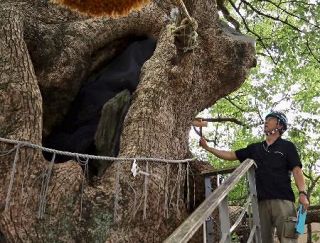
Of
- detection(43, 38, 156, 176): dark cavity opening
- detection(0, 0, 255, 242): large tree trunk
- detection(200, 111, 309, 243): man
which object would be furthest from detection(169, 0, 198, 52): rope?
detection(200, 111, 309, 243): man

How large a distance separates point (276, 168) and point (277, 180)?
0.11 m

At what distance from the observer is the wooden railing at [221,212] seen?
1.63 meters

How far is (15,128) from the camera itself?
304cm

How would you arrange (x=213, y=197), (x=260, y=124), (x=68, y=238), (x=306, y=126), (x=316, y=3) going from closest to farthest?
(x=213, y=197), (x=68, y=238), (x=316, y=3), (x=306, y=126), (x=260, y=124)

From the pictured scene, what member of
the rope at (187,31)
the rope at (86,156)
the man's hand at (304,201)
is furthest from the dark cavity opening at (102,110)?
the man's hand at (304,201)

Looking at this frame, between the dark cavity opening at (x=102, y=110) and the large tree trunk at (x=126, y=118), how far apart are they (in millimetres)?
115

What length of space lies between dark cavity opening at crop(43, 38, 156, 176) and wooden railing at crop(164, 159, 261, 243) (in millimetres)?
1146

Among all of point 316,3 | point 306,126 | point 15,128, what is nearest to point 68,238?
point 15,128

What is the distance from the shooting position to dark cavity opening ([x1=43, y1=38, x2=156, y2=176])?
3.94 meters

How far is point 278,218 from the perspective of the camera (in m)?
3.66

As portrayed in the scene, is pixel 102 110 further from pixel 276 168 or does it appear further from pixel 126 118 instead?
pixel 276 168

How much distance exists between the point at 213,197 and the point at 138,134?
1.40 metres

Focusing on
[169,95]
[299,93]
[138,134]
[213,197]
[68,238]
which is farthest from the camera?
[299,93]

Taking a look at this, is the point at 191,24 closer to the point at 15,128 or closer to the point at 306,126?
the point at 15,128
